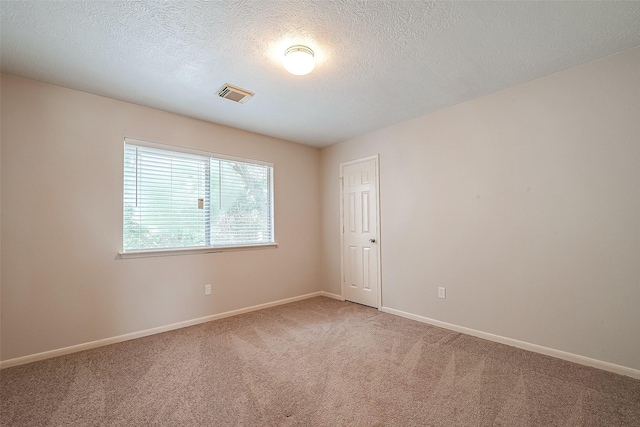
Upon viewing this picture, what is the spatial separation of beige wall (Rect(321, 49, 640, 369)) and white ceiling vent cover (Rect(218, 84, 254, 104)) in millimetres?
1987

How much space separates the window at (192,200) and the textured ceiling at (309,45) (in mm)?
710

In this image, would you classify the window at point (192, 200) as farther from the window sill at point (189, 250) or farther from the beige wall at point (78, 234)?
the beige wall at point (78, 234)

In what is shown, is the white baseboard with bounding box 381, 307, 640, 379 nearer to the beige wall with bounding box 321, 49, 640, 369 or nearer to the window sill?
the beige wall with bounding box 321, 49, 640, 369

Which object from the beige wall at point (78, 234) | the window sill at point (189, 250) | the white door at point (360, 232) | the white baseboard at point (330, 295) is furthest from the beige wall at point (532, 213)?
the beige wall at point (78, 234)

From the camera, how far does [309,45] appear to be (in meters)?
2.08

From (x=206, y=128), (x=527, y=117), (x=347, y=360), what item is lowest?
(x=347, y=360)

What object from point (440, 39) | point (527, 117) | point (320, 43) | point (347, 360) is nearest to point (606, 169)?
point (527, 117)

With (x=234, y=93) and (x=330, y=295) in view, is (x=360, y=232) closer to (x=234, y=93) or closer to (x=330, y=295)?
(x=330, y=295)

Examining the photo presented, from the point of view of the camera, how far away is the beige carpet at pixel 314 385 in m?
1.74

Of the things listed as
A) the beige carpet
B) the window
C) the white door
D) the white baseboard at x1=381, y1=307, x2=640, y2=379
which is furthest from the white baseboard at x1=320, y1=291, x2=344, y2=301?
the beige carpet

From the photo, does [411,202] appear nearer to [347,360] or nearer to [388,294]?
[388,294]

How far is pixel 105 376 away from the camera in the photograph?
2.22 m

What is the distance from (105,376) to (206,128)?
9.05 ft

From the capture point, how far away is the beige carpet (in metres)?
1.74
